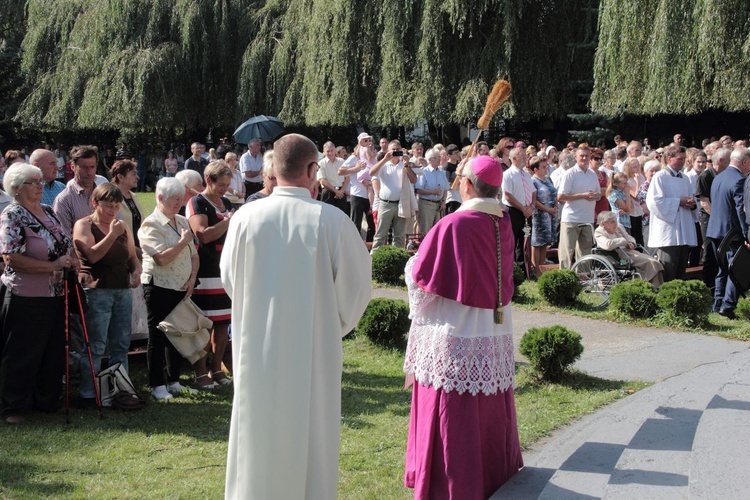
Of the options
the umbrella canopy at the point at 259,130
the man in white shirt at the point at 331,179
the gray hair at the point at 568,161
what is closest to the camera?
the gray hair at the point at 568,161

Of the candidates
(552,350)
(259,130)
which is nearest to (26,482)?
(552,350)

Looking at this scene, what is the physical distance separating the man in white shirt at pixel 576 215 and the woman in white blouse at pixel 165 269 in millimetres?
6385

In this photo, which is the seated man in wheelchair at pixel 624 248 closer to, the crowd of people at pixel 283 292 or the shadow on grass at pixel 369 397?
the crowd of people at pixel 283 292

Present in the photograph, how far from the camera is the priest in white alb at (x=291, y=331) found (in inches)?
156

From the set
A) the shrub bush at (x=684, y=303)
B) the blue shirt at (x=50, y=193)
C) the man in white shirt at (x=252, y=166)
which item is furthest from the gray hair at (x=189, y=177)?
the man in white shirt at (x=252, y=166)

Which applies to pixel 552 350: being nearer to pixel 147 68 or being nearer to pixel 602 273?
pixel 602 273

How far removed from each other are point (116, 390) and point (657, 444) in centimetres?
400

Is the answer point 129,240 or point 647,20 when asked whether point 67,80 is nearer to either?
point 647,20

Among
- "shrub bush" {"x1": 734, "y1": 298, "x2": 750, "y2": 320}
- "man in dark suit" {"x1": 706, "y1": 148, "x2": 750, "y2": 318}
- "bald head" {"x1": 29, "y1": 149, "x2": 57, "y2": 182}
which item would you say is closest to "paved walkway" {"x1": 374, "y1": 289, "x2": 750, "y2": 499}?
"shrub bush" {"x1": 734, "y1": 298, "x2": 750, "y2": 320}

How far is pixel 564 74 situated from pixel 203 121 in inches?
574

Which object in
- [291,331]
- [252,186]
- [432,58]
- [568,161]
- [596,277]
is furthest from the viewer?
[432,58]

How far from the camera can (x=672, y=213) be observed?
34.5ft

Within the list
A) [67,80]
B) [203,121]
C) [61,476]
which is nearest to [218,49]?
[203,121]

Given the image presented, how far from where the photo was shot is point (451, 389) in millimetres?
4570
